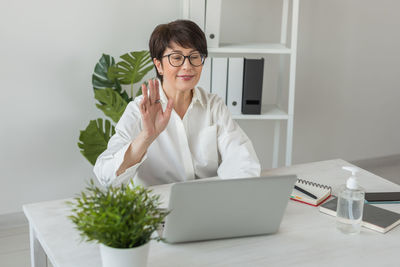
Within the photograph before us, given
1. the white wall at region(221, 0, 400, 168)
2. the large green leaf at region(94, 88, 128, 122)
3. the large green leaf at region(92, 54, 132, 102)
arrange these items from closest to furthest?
the large green leaf at region(94, 88, 128, 122), the large green leaf at region(92, 54, 132, 102), the white wall at region(221, 0, 400, 168)

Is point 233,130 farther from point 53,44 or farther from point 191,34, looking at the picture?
point 53,44

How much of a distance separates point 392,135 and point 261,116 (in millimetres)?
1691

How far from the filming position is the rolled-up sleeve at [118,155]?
182 centimetres

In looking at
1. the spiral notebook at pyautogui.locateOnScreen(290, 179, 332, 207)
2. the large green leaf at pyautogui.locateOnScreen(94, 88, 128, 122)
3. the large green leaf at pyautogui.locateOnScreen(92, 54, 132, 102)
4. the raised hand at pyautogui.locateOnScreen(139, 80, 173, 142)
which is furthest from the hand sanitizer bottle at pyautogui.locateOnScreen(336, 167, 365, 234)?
the large green leaf at pyautogui.locateOnScreen(92, 54, 132, 102)

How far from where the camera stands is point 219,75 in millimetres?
3111

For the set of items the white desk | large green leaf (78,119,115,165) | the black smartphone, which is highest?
the black smartphone

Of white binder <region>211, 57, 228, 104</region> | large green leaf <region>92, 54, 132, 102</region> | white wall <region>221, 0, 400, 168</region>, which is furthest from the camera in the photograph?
white wall <region>221, 0, 400, 168</region>

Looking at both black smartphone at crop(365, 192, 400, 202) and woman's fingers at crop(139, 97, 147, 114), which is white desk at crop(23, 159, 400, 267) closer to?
black smartphone at crop(365, 192, 400, 202)

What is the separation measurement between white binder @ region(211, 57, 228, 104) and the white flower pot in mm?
2052

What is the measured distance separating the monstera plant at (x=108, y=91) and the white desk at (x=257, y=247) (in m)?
1.26

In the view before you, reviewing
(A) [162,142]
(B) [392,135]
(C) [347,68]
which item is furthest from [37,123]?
(B) [392,135]

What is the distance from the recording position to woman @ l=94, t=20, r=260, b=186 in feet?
6.58

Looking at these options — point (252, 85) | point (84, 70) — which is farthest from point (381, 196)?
point (84, 70)

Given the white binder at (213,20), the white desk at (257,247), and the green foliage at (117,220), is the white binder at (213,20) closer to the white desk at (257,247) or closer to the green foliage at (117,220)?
the white desk at (257,247)
